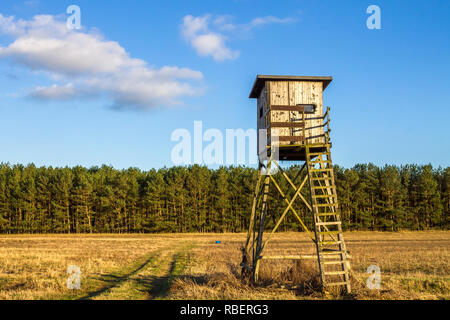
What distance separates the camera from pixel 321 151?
17297mm

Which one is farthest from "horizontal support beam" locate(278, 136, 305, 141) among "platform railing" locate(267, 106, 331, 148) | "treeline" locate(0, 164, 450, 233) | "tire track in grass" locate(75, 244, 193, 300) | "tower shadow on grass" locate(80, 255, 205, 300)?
"treeline" locate(0, 164, 450, 233)

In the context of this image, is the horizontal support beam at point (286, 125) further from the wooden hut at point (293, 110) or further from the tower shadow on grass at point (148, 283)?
the tower shadow on grass at point (148, 283)

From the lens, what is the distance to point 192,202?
74562mm

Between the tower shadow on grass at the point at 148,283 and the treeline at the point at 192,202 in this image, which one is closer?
the tower shadow on grass at the point at 148,283

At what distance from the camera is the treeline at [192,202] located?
7075 cm

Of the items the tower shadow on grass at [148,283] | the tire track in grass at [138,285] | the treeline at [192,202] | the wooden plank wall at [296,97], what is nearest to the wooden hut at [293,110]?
the wooden plank wall at [296,97]

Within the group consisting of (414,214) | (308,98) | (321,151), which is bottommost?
(414,214)

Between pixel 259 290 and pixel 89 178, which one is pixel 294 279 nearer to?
pixel 259 290

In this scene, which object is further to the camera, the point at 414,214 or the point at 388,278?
the point at 414,214

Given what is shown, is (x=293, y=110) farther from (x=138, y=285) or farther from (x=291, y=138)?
(x=138, y=285)

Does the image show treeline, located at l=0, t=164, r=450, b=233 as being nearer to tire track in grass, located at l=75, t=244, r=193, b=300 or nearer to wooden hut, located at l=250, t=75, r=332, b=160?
tire track in grass, located at l=75, t=244, r=193, b=300
